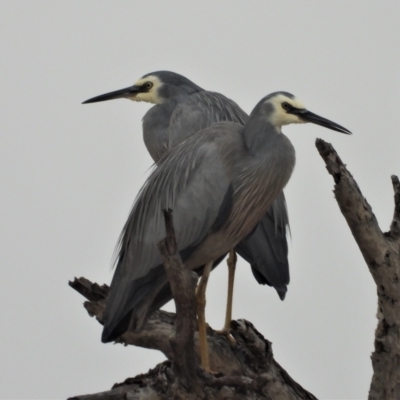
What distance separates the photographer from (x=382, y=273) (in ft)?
14.1

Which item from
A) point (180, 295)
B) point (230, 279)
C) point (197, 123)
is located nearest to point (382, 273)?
point (180, 295)

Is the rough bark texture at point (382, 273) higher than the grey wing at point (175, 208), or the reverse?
the grey wing at point (175, 208)

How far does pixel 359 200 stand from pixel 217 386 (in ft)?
2.95

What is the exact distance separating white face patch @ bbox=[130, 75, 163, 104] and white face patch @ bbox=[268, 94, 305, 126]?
5.12 feet

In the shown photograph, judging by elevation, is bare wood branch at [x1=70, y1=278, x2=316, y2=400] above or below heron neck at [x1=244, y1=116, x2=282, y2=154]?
below

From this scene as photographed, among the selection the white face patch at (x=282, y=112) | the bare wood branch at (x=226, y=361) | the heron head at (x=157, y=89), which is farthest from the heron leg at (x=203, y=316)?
the heron head at (x=157, y=89)

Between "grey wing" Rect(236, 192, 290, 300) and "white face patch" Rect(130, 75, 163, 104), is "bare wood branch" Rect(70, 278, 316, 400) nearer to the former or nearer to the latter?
"grey wing" Rect(236, 192, 290, 300)

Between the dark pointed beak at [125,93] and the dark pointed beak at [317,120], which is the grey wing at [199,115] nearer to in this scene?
the dark pointed beak at [125,93]

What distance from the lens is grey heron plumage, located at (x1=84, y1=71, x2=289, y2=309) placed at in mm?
5336

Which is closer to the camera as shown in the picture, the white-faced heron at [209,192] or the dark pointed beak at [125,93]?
the white-faced heron at [209,192]

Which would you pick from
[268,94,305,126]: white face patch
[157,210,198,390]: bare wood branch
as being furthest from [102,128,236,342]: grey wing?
[157,210,198,390]: bare wood branch

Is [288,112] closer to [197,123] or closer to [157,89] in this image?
[197,123]

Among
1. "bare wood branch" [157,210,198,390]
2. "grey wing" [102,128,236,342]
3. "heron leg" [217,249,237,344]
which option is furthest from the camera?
"heron leg" [217,249,237,344]

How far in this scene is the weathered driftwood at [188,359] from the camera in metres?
3.64
